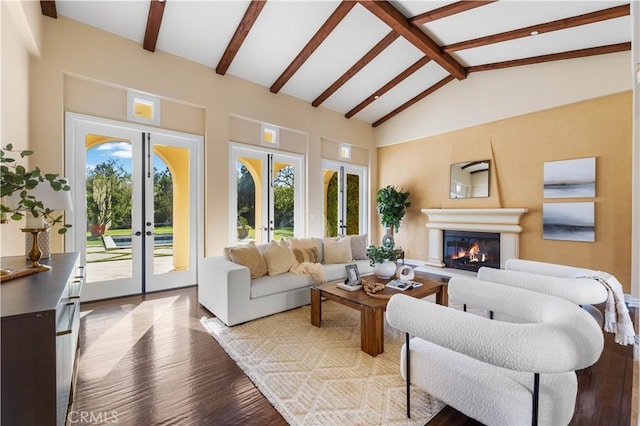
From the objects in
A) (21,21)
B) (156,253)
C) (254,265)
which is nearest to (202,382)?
(254,265)

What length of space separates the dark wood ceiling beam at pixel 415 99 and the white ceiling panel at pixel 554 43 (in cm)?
70

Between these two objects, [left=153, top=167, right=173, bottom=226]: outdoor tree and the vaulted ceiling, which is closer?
the vaulted ceiling

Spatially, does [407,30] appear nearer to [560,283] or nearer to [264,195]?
[264,195]

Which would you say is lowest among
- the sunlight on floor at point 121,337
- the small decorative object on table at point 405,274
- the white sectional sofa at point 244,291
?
the sunlight on floor at point 121,337

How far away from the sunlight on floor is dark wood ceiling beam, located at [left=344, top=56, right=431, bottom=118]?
5395 mm

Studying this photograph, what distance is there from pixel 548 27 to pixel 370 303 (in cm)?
449

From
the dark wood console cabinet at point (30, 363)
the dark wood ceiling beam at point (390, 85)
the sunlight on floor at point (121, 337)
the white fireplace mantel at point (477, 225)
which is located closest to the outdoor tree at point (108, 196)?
the sunlight on floor at point (121, 337)

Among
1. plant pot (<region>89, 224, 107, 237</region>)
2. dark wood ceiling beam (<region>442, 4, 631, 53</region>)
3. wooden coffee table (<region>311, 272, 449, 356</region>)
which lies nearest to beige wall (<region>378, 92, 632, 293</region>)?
dark wood ceiling beam (<region>442, 4, 631, 53</region>)

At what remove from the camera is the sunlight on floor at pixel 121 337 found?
89.6 inches

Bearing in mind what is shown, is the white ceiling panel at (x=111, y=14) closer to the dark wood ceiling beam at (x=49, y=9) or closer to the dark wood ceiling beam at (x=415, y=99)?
the dark wood ceiling beam at (x=49, y=9)

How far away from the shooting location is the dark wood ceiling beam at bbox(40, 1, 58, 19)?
3307 millimetres

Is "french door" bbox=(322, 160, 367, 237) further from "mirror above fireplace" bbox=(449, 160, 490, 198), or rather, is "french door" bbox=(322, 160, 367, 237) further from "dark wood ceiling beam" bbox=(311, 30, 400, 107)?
"mirror above fireplace" bbox=(449, 160, 490, 198)

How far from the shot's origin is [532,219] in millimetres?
4988

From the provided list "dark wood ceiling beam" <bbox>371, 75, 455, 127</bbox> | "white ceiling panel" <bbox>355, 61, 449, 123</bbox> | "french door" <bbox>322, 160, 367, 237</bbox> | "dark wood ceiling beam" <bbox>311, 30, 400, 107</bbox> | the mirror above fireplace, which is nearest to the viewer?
"dark wood ceiling beam" <bbox>311, 30, 400, 107</bbox>
